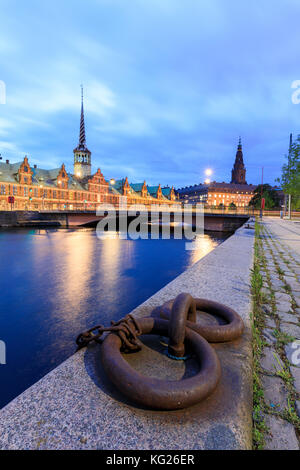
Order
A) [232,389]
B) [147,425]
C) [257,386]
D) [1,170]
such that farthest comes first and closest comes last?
[1,170] < [257,386] < [232,389] < [147,425]

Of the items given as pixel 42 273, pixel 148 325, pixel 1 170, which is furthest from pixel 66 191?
pixel 148 325

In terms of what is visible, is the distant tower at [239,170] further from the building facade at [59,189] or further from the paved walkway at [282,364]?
the paved walkway at [282,364]

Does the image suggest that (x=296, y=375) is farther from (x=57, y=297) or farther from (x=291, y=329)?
(x=57, y=297)

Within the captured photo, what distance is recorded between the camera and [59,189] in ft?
230

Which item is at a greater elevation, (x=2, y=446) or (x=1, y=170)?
(x=1, y=170)

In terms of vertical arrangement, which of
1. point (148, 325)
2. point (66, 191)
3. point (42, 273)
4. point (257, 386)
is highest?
point (66, 191)

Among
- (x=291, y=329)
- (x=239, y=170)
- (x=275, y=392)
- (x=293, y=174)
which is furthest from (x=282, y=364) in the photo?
(x=239, y=170)

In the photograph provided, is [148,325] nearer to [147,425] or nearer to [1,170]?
[147,425]

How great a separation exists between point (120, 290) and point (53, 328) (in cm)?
425

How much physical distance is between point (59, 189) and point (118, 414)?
7522cm

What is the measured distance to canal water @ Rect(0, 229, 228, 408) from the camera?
5.95 metres

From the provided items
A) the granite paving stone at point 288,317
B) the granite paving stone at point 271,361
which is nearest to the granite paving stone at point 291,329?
the granite paving stone at point 288,317

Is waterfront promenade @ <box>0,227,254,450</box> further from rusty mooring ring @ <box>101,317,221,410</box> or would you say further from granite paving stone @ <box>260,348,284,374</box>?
granite paving stone @ <box>260,348,284,374</box>
